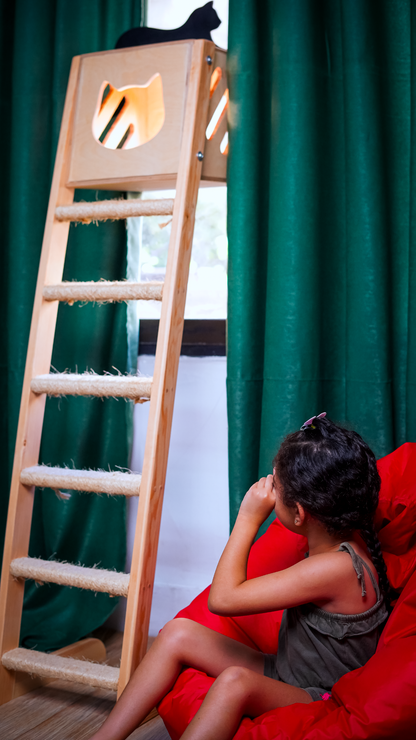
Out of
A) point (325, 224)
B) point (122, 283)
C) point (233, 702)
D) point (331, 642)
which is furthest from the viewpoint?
point (325, 224)

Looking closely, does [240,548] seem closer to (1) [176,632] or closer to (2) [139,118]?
(1) [176,632]

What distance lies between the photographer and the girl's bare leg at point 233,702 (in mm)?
1010

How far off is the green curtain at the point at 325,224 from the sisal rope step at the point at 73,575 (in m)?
0.40

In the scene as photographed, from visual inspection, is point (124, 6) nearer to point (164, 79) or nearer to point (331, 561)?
point (164, 79)

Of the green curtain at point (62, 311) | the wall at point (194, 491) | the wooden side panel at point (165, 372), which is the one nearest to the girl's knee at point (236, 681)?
the wooden side panel at point (165, 372)

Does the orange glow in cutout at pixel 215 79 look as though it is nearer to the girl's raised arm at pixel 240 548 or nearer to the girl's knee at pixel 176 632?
the girl's raised arm at pixel 240 548

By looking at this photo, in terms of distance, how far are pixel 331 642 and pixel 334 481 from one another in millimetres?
308

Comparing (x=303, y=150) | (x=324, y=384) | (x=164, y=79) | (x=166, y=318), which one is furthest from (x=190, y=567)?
(x=164, y=79)

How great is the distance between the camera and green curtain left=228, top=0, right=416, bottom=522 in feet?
5.44

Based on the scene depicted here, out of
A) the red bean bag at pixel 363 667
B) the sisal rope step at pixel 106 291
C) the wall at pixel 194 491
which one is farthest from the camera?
the wall at pixel 194 491

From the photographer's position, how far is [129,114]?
1.82 meters

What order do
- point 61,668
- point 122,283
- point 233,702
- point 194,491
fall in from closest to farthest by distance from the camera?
1. point 233,702
2. point 61,668
3. point 122,283
4. point 194,491

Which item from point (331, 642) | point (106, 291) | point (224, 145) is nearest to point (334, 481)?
point (331, 642)

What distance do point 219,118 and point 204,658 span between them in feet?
4.75
